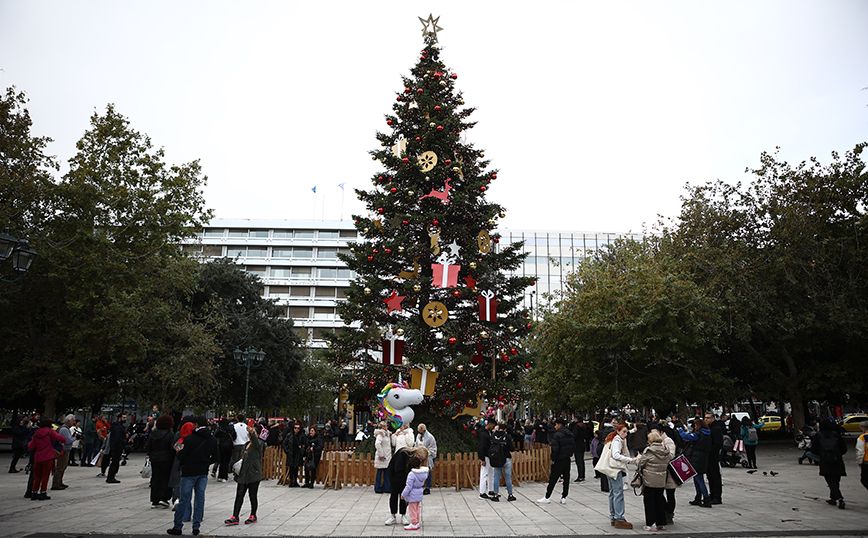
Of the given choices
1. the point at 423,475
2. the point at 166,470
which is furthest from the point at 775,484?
the point at 166,470

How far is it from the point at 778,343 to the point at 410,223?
66.9 feet

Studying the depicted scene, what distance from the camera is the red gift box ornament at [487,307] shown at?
54.5ft

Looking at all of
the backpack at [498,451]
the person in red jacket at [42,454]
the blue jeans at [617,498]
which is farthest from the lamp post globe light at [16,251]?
the blue jeans at [617,498]

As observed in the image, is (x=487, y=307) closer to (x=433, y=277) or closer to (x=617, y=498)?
(x=433, y=277)

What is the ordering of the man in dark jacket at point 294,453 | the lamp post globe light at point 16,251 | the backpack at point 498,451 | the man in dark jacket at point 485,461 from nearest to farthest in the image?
the lamp post globe light at point 16,251 < the backpack at point 498,451 < the man in dark jacket at point 485,461 < the man in dark jacket at point 294,453

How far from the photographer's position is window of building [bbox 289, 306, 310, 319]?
7456 centimetres

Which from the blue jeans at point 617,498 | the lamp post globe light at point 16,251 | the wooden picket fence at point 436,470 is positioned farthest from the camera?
the wooden picket fence at point 436,470

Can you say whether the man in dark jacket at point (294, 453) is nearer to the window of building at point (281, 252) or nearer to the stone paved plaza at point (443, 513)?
the stone paved plaza at point (443, 513)

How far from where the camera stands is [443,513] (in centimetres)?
1091

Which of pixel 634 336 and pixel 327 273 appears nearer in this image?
pixel 634 336

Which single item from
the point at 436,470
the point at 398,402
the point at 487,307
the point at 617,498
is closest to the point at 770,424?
the point at 487,307

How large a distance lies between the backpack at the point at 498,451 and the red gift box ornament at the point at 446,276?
16.3ft

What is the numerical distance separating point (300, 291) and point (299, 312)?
281 cm

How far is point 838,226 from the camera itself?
83.4 feet
